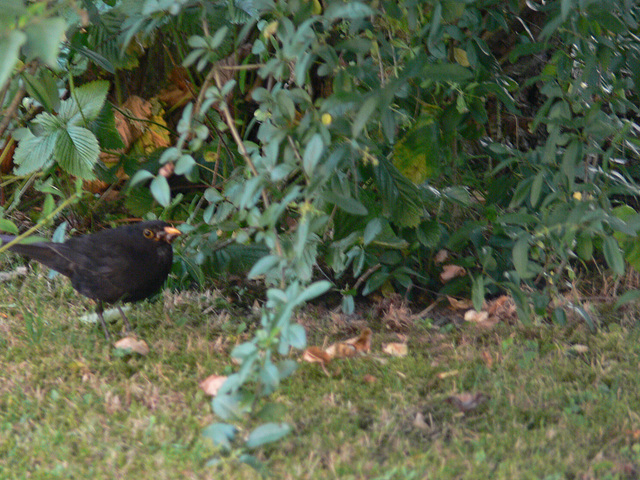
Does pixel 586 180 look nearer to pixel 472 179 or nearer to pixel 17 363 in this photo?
pixel 472 179

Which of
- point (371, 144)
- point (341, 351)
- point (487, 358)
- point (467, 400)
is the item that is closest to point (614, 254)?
point (487, 358)

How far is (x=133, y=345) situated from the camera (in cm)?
277

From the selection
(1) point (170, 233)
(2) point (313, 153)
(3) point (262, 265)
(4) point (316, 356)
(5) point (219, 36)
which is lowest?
(4) point (316, 356)

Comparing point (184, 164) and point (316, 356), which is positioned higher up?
point (184, 164)

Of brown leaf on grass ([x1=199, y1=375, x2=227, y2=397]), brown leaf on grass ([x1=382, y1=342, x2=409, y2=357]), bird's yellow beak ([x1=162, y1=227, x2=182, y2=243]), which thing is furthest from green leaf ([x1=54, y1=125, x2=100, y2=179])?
brown leaf on grass ([x1=382, y1=342, x2=409, y2=357])

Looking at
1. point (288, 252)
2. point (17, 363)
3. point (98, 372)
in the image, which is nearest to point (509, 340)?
point (288, 252)

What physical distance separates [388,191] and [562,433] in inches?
42.8

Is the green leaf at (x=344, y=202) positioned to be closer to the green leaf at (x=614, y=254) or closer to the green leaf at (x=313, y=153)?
the green leaf at (x=313, y=153)

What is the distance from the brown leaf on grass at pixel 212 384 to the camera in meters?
2.38

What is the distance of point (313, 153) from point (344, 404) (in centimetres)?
91

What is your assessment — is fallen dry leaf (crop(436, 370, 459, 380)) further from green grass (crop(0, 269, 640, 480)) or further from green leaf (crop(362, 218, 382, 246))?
green leaf (crop(362, 218, 382, 246))

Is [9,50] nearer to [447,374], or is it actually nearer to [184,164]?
[184,164]

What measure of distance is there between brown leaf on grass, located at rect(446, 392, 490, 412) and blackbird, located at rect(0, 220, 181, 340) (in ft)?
4.81

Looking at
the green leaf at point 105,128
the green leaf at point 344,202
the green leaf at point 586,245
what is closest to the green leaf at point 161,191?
the green leaf at point 344,202
